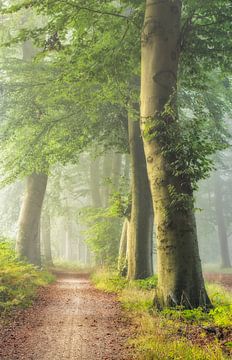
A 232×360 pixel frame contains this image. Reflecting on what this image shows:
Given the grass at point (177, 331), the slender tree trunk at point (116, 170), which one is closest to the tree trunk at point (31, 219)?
the slender tree trunk at point (116, 170)

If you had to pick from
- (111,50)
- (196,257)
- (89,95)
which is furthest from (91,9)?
(196,257)

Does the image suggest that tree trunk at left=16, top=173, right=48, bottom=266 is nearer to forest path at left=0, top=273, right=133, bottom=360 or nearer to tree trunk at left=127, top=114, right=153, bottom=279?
tree trunk at left=127, top=114, right=153, bottom=279

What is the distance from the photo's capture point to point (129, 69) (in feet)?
33.9

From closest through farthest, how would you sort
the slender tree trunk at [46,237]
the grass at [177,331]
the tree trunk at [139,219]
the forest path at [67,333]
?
the grass at [177,331] < the forest path at [67,333] < the tree trunk at [139,219] < the slender tree trunk at [46,237]

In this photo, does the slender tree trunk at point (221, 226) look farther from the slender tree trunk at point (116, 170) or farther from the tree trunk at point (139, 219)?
the tree trunk at point (139, 219)

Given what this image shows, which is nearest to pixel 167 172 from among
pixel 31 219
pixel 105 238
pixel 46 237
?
pixel 31 219

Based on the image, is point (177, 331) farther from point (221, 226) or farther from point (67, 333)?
point (221, 226)

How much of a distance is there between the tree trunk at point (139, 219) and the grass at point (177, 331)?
10.4ft

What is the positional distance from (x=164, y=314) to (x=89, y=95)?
7494 mm

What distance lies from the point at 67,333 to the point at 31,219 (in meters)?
11.9

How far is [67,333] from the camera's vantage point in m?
5.89

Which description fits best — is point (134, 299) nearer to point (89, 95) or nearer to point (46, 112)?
point (89, 95)

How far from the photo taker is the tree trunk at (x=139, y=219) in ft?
37.0

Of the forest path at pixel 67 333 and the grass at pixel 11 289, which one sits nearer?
the forest path at pixel 67 333
